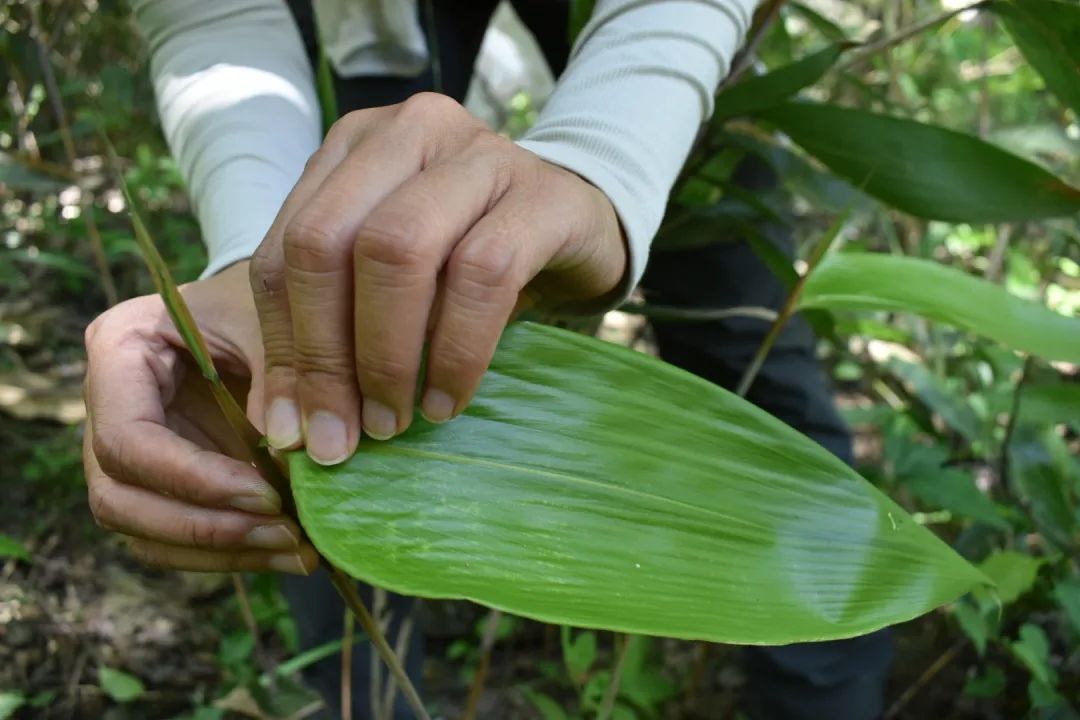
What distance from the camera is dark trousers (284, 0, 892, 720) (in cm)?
83

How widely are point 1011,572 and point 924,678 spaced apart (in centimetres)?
26

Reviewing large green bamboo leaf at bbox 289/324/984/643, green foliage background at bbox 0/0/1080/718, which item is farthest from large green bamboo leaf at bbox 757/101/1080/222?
large green bamboo leaf at bbox 289/324/984/643

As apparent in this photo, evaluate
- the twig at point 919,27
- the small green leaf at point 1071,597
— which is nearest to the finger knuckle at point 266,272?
the twig at point 919,27

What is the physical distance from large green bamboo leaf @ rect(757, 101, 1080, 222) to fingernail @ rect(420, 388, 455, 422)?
0.95ft

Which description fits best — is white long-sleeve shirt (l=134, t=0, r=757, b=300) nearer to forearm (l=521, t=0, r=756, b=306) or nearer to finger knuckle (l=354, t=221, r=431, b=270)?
forearm (l=521, t=0, r=756, b=306)

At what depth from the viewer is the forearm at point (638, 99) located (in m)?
0.38

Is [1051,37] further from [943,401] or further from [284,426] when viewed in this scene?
[943,401]

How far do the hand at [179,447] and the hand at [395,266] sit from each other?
5cm

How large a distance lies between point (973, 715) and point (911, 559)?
29.9 inches

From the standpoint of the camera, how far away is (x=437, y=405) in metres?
0.30

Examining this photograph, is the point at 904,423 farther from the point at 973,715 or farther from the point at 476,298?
the point at 476,298

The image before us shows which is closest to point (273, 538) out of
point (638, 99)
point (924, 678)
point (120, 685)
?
point (638, 99)

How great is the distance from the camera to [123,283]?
5.05 ft

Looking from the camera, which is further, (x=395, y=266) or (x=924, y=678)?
(x=924, y=678)
